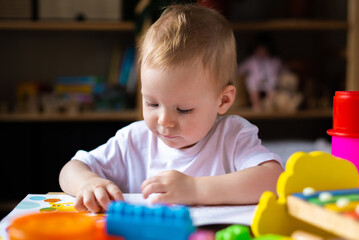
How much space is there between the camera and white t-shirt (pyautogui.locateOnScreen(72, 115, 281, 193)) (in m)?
0.95

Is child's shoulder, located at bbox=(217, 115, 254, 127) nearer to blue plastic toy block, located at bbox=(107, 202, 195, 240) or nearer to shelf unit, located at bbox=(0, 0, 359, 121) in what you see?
blue plastic toy block, located at bbox=(107, 202, 195, 240)

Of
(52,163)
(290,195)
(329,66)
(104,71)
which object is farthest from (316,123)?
(290,195)

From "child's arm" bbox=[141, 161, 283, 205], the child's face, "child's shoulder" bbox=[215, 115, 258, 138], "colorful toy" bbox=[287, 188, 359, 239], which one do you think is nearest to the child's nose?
the child's face

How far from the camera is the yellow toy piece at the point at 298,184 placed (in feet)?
1.72

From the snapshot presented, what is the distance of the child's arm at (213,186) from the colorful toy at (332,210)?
23 centimetres

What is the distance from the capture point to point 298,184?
1.80ft

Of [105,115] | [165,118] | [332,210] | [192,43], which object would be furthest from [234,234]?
[105,115]

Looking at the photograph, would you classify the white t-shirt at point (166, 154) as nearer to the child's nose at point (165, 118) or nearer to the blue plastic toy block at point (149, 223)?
→ the child's nose at point (165, 118)

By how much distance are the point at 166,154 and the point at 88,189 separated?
30cm

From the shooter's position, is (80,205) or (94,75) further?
(94,75)

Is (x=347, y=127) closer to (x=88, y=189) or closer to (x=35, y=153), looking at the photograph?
(x=88, y=189)

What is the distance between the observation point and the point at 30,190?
2.24m

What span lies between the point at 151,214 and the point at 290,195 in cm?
18

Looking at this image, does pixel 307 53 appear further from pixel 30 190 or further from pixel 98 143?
pixel 30 190
